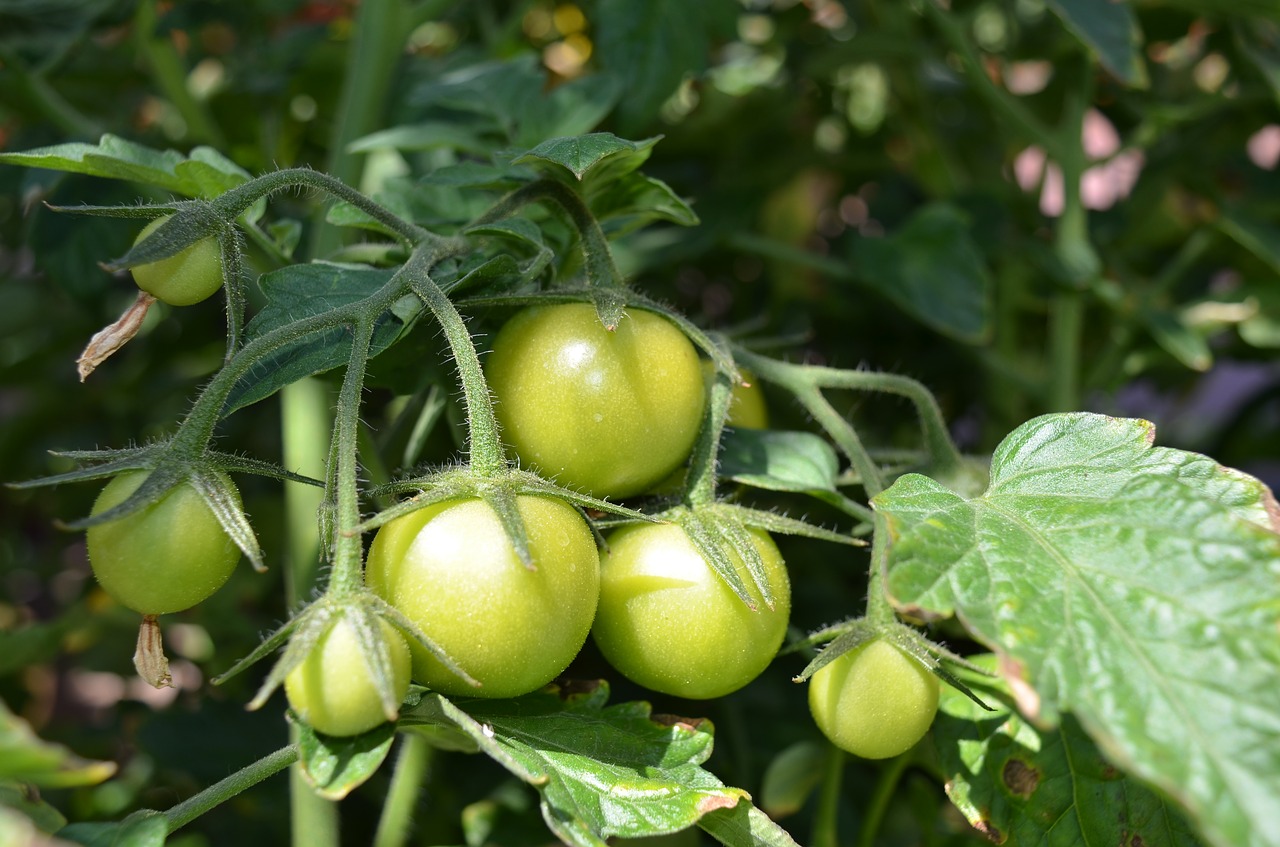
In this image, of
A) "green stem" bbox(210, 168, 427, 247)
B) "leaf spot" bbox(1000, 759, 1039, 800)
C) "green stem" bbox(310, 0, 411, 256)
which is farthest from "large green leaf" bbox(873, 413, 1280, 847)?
"green stem" bbox(310, 0, 411, 256)

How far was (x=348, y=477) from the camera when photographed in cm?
51

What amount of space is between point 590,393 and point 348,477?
136mm

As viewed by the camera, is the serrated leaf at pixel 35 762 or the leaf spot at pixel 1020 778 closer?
the serrated leaf at pixel 35 762

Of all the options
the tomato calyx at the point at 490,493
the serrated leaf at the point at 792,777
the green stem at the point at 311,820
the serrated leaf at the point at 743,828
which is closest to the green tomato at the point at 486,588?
the tomato calyx at the point at 490,493

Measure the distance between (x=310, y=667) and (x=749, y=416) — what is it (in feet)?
1.34

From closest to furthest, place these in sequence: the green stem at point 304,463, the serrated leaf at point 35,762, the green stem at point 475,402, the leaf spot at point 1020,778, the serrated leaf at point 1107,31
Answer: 1. the serrated leaf at point 35,762
2. the green stem at point 475,402
3. the leaf spot at point 1020,778
4. the green stem at point 304,463
5. the serrated leaf at point 1107,31

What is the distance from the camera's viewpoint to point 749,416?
31.4 inches

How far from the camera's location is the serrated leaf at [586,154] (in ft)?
1.85

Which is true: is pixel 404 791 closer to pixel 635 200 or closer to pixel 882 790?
pixel 882 790

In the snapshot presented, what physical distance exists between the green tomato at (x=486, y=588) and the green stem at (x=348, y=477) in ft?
0.08

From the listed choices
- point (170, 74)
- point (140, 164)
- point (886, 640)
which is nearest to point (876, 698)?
point (886, 640)

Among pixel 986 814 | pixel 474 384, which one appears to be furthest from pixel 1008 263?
pixel 474 384

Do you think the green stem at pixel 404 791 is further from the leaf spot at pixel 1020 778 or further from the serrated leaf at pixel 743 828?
the leaf spot at pixel 1020 778

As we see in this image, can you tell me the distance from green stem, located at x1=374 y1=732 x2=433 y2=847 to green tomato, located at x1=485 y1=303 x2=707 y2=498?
0.32 m
